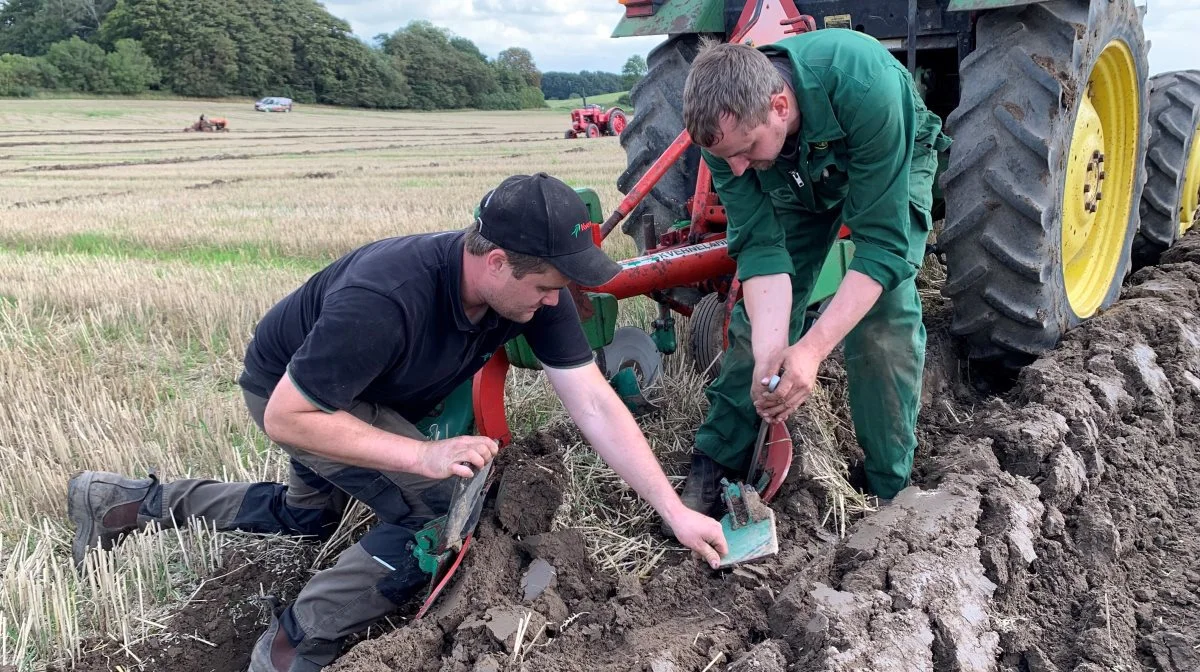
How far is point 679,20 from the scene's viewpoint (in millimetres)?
4477

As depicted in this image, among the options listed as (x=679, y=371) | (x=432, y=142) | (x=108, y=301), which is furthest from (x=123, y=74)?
(x=679, y=371)

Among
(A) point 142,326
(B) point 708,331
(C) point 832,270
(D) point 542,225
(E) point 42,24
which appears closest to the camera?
(D) point 542,225

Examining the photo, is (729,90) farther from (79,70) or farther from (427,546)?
(79,70)

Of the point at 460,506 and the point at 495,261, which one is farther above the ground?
the point at 495,261

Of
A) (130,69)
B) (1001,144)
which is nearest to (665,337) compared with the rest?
(1001,144)

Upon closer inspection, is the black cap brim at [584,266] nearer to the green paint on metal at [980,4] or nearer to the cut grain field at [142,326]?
the cut grain field at [142,326]

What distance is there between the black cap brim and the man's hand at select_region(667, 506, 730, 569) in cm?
70

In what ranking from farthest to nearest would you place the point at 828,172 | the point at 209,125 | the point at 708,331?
the point at 209,125, the point at 708,331, the point at 828,172

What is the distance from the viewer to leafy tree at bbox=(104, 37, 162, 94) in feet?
153

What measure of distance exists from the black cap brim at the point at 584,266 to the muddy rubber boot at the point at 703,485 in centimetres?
107

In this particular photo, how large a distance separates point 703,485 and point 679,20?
7.39 ft

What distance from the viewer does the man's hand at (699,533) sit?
8.75ft

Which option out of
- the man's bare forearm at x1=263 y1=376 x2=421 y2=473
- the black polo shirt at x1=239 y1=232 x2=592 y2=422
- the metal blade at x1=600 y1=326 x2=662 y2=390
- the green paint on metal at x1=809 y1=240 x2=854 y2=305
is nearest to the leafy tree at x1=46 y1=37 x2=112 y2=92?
the metal blade at x1=600 y1=326 x2=662 y2=390

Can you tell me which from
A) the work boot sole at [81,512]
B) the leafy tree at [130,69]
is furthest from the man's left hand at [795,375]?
the leafy tree at [130,69]
